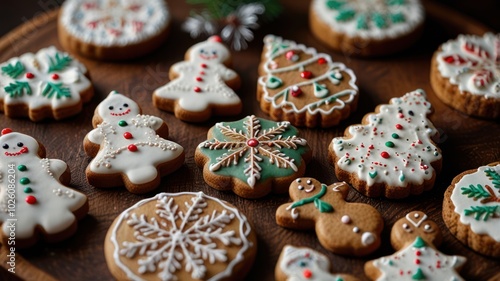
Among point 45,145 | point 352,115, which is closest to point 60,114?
point 45,145

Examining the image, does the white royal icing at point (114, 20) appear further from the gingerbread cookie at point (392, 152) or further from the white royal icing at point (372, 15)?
the gingerbread cookie at point (392, 152)

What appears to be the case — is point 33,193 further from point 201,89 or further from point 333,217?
point 333,217

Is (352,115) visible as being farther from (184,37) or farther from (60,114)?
(60,114)

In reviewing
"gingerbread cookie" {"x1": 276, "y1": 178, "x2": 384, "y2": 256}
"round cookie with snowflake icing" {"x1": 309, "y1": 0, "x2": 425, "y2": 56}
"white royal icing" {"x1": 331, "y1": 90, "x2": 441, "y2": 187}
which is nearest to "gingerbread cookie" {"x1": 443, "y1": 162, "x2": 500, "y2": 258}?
"white royal icing" {"x1": 331, "y1": 90, "x2": 441, "y2": 187}

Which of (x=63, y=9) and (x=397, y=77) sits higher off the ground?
(x=63, y=9)

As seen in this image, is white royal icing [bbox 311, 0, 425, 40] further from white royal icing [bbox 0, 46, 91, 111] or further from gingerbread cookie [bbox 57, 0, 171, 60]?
white royal icing [bbox 0, 46, 91, 111]

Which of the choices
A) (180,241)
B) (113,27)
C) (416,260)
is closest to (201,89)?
(113,27)
